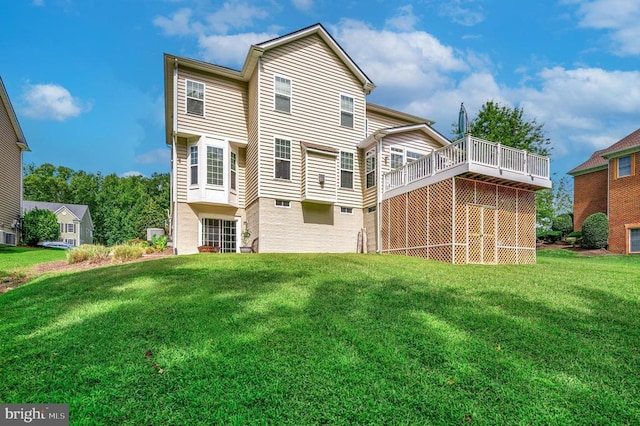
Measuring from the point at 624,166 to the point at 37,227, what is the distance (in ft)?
121

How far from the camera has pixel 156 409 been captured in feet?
9.29

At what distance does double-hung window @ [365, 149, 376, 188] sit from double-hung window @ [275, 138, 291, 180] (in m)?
3.72

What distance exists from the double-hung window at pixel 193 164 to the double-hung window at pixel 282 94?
3755 mm

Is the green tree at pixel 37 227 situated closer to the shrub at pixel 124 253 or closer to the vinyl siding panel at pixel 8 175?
the vinyl siding panel at pixel 8 175

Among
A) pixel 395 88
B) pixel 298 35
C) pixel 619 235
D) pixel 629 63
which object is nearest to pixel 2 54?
pixel 298 35

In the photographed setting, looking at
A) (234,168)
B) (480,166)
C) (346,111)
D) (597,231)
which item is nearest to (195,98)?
(234,168)

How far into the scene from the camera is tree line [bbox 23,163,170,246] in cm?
5069

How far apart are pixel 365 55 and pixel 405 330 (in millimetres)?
18594

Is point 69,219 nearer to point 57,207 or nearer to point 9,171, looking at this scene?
point 57,207

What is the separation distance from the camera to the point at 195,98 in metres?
14.3

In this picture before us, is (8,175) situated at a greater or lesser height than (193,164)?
greater

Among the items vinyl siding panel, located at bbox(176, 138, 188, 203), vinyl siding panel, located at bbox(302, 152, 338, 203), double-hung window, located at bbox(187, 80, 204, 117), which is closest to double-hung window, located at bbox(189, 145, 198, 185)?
vinyl siding panel, located at bbox(176, 138, 188, 203)

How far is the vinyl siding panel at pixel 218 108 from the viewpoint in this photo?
14.1 metres

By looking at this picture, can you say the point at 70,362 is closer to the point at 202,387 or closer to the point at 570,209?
the point at 202,387
